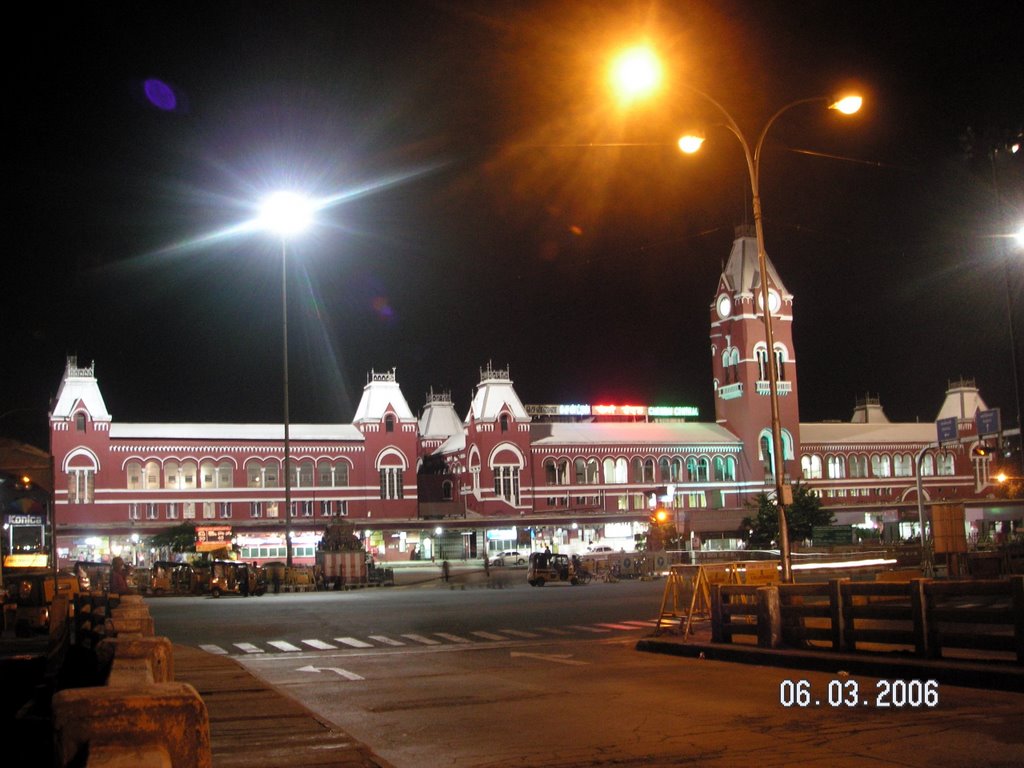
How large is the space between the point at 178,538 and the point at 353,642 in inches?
2004

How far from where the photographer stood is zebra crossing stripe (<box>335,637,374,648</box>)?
69.4ft

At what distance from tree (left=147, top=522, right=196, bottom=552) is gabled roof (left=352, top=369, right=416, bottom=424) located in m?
17.8

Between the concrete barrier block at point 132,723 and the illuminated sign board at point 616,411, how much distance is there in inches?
3598

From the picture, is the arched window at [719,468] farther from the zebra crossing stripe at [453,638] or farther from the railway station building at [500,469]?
the zebra crossing stripe at [453,638]

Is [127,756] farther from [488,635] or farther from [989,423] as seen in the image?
[989,423]

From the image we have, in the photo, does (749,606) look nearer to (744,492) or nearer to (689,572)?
(689,572)

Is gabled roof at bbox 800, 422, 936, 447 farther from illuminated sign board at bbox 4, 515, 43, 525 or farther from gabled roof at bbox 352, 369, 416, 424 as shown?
illuminated sign board at bbox 4, 515, 43, 525

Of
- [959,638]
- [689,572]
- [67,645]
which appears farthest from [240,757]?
[689,572]

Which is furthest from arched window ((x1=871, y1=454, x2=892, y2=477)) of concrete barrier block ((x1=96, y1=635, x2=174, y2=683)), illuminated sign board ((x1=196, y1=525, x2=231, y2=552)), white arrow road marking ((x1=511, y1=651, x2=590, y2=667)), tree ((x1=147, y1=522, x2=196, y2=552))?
concrete barrier block ((x1=96, y1=635, x2=174, y2=683))

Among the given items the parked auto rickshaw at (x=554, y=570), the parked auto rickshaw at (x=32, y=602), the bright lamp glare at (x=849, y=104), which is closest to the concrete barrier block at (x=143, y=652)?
the bright lamp glare at (x=849, y=104)

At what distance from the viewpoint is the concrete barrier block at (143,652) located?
6035 mm

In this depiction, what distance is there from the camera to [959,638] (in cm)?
1265

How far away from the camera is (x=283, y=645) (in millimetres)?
21844

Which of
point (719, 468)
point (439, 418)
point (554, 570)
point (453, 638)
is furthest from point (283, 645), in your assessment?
point (439, 418)
